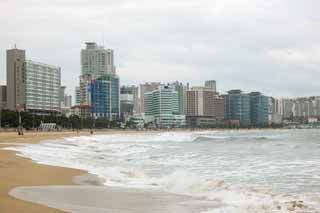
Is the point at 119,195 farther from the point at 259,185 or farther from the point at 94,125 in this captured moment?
the point at 94,125

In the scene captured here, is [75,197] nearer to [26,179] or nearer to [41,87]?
[26,179]

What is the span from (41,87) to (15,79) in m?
9.82

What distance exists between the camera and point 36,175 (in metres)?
14.4

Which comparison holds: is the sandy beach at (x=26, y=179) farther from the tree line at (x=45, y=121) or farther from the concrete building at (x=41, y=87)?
the concrete building at (x=41, y=87)

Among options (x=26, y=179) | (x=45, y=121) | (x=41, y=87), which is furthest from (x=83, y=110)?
(x=26, y=179)

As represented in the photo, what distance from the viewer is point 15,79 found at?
554 feet

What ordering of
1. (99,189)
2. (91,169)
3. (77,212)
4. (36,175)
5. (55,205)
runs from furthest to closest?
(91,169), (36,175), (99,189), (55,205), (77,212)

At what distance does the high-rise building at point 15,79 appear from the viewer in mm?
165875

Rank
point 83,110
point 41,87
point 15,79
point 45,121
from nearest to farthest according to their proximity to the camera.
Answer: point 45,121 < point 15,79 < point 41,87 < point 83,110

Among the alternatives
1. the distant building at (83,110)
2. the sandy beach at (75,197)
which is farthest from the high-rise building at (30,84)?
the sandy beach at (75,197)

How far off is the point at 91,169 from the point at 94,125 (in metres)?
150

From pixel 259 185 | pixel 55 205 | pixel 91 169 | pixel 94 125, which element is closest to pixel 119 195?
pixel 55 205

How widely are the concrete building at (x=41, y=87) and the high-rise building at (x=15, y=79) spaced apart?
1426 millimetres

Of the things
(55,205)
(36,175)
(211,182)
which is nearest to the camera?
(55,205)
